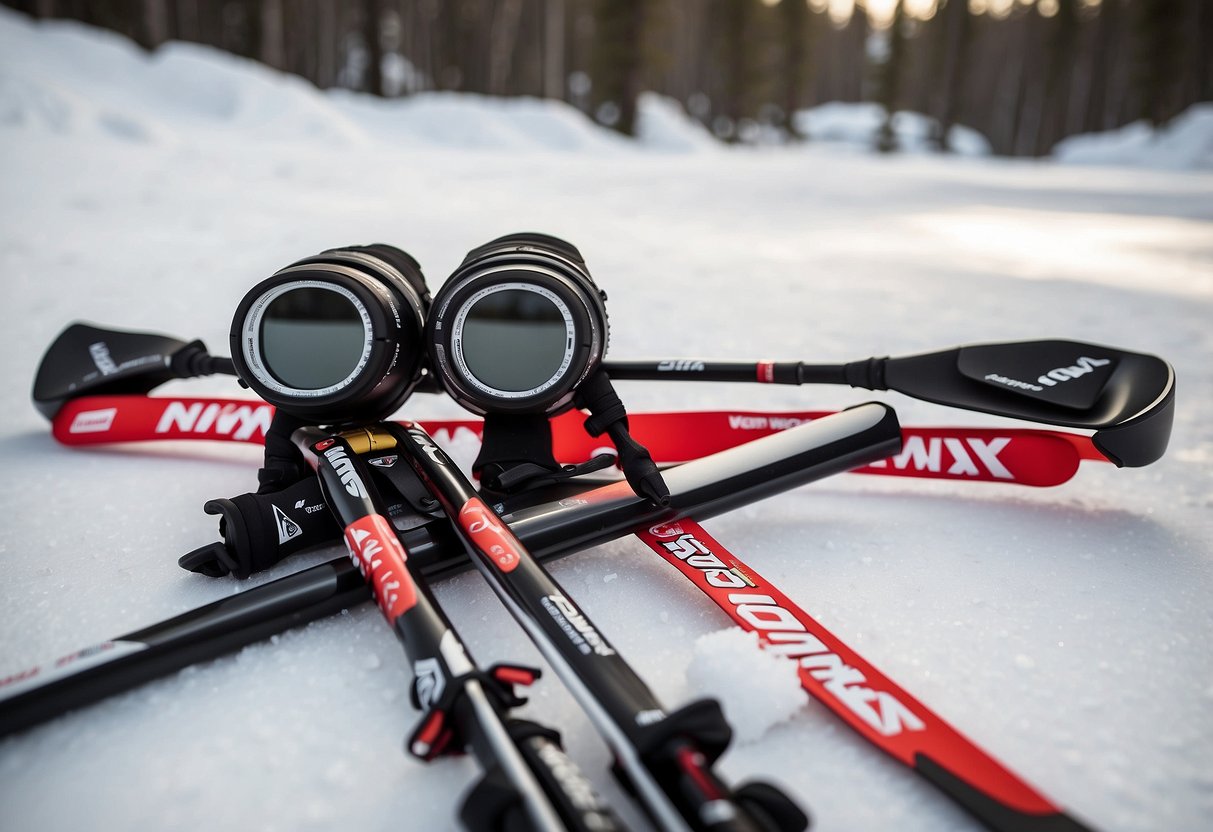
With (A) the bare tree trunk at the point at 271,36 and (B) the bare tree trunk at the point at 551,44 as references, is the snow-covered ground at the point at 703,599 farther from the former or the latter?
(B) the bare tree trunk at the point at 551,44

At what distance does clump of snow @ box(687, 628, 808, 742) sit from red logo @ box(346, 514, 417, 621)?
0.38 meters

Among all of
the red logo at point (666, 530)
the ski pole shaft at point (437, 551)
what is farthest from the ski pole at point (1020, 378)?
the red logo at point (666, 530)

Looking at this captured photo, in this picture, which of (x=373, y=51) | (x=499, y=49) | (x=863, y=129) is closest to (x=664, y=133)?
(x=373, y=51)

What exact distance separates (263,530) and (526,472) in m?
0.42

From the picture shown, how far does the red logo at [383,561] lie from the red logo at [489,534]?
10 centimetres

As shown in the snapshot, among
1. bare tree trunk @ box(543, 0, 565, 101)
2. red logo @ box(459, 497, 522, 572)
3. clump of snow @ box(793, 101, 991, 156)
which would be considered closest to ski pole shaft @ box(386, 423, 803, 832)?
red logo @ box(459, 497, 522, 572)

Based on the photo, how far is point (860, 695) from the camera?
0.93 metres

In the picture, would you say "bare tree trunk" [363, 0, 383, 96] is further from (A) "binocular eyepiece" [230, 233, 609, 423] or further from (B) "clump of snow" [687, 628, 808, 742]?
(B) "clump of snow" [687, 628, 808, 742]

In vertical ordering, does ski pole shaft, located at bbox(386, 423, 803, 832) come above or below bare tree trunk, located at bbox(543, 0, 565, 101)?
below

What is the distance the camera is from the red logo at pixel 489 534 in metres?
1.01

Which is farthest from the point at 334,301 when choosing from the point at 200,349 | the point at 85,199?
the point at 85,199

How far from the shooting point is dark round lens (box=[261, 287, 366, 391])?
1236 millimetres

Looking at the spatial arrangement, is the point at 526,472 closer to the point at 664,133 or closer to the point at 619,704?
the point at 619,704

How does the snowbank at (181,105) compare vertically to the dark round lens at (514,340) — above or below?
above
